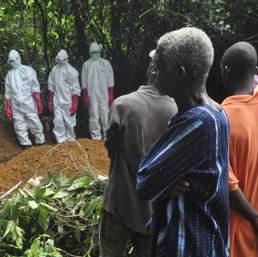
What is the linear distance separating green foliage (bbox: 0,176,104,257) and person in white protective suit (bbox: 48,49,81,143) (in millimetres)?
5205

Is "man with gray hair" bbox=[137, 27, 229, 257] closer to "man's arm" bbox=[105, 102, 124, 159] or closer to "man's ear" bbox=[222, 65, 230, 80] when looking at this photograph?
"man's ear" bbox=[222, 65, 230, 80]

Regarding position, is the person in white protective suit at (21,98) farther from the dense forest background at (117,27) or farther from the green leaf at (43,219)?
the green leaf at (43,219)

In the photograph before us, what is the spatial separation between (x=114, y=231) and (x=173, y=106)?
83 cm

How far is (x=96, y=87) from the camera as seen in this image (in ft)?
31.4

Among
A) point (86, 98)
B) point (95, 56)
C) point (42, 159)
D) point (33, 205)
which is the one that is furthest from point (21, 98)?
point (33, 205)

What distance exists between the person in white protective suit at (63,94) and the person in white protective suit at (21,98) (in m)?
0.34

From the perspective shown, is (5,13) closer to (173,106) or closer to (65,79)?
(65,79)

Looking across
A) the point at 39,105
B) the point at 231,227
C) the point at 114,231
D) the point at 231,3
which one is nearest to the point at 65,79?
the point at 39,105

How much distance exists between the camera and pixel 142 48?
32.9 feet

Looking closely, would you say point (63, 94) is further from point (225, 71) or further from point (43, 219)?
point (225, 71)

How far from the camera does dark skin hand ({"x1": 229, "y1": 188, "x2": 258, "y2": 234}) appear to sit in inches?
93.6

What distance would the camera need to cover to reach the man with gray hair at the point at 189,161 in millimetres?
1949

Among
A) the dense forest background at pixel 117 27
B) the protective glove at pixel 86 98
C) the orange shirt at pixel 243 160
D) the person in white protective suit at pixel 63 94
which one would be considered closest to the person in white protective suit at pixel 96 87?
the protective glove at pixel 86 98

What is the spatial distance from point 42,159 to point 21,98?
381 centimetres
